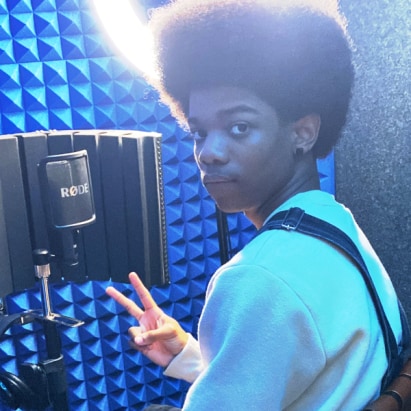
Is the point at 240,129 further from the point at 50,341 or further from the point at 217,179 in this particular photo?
the point at 50,341

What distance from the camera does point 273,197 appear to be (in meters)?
0.96

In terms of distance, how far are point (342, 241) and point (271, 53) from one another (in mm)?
312

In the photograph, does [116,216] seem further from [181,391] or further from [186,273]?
[181,391]

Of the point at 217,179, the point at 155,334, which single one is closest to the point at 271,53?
the point at 217,179

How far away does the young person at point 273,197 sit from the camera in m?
0.72

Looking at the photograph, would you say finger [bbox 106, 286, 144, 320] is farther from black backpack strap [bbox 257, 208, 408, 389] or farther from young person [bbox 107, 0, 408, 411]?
black backpack strap [bbox 257, 208, 408, 389]

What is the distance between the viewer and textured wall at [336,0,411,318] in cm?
220

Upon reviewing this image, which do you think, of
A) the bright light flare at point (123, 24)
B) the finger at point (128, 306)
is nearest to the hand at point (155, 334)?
the finger at point (128, 306)

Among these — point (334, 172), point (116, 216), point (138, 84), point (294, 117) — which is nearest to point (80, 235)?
point (116, 216)

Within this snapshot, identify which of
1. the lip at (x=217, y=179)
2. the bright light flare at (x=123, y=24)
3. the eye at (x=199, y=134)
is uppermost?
the bright light flare at (x=123, y=24)

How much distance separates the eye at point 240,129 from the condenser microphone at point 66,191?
2.16 feet

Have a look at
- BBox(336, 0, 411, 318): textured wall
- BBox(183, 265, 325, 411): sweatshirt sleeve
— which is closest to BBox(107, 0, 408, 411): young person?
BBox(183, 265, 325, 411): sweatshirt sleeve

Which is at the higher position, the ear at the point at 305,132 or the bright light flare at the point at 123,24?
the bright light flare at the point at 123,24

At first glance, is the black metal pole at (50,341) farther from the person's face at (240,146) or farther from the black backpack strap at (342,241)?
the black backpack strap at (342,241)
